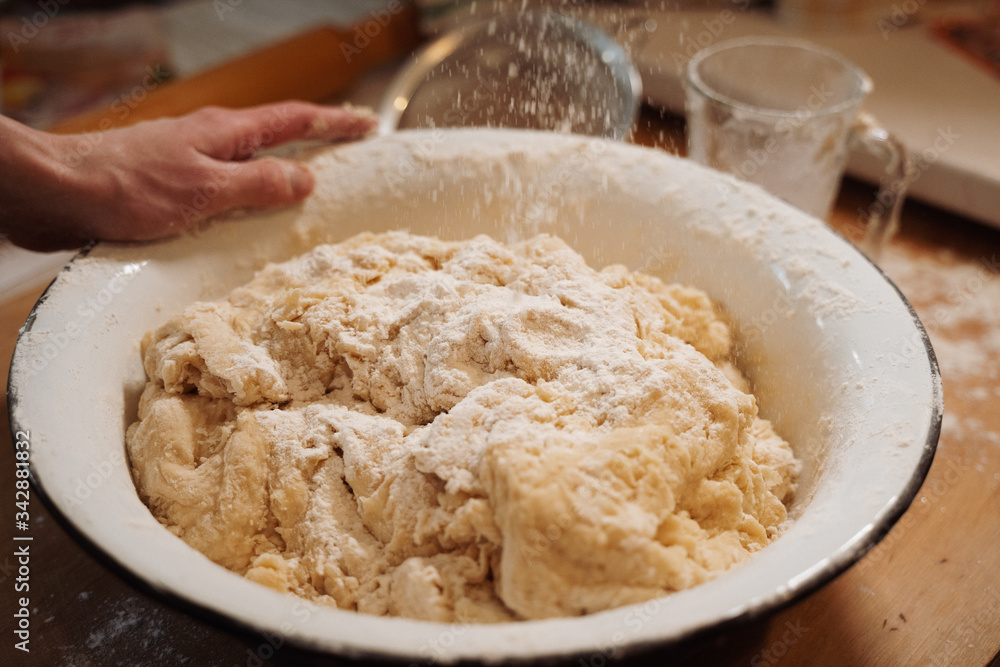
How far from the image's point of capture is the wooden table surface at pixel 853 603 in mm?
847

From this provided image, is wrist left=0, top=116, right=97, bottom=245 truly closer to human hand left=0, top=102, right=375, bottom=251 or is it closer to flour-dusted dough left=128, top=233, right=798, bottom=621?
human hand left=0, top=102, right=375, bottom=251

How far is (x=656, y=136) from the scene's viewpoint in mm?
1914

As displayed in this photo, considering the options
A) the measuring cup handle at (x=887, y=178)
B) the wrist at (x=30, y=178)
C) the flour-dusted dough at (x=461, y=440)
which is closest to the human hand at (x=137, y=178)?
the wrist at (x=30, y=178)

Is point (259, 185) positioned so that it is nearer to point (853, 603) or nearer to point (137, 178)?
point (137, 178)

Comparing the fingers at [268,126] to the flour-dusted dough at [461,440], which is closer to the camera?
the flour-dusted dough at [461,440]

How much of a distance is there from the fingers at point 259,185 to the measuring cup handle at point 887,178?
995mm

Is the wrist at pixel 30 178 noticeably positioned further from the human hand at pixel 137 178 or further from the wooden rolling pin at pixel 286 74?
the wooden rolling pin at pixel 286 74

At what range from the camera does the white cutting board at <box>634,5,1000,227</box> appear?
5.06 feet

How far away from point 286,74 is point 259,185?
1072 mm

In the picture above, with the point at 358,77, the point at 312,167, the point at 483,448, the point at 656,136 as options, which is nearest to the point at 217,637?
the point at 483,448

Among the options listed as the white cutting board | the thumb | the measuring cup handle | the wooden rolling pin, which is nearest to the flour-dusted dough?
the thumb

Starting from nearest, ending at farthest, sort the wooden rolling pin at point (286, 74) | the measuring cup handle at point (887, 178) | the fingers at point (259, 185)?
the fingers at point (259, 185) → the measuring cup handle at point (887, 178) → the wooden rolling pin at point (286, 74)

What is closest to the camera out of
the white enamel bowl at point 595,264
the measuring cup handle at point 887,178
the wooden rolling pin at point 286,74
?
the white enamel bowl at point 595,264

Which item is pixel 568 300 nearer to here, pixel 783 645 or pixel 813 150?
pixel 783 645
